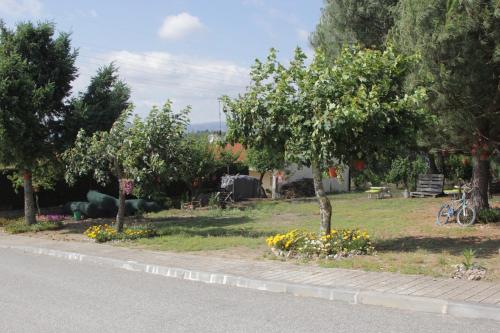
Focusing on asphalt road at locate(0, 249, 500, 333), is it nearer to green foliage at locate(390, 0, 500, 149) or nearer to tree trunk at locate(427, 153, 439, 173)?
green foliage at locate(390, 0, 500, 149)

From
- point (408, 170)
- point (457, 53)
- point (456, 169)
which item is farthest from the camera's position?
point (456, 169)

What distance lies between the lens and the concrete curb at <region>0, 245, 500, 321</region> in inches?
257

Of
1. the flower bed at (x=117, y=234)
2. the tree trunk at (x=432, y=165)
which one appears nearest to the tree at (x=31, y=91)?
the flower bed at (x=117, y=234)

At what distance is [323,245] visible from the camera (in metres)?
10.4

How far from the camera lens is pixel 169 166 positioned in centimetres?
1465

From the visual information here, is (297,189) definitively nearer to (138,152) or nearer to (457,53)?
(138,152)

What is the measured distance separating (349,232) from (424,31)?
4567mm

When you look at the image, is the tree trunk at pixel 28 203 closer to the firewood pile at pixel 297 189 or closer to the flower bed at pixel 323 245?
the flower bed at pixel 323 245

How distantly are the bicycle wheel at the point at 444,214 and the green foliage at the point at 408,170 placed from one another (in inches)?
462

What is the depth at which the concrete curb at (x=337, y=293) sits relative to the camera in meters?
6.52

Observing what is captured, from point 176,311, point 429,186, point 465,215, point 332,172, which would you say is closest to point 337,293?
point 176,311

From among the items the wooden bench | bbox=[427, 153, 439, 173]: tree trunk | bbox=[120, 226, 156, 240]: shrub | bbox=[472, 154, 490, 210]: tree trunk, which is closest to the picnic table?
the wooden bench

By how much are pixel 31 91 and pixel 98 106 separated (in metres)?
2.31

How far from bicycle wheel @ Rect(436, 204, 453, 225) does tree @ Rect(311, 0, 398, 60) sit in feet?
17.8
